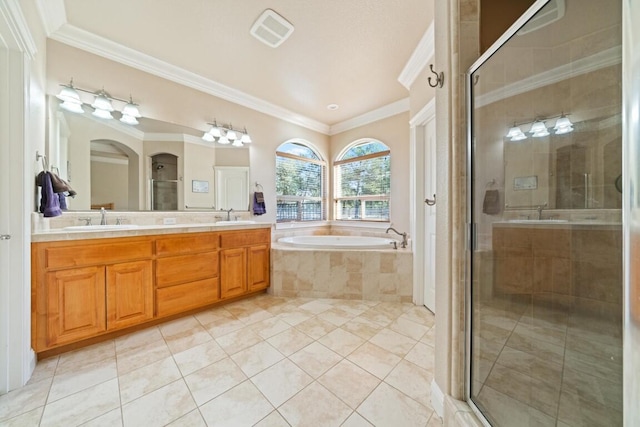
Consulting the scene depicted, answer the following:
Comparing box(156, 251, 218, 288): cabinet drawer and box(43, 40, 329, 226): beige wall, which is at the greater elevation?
box(43, 40, 329, 226): beige wall

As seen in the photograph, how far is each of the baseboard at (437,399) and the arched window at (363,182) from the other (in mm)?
2546

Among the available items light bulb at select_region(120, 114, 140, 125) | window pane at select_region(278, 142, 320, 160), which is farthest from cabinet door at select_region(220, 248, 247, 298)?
window pane at select_region(278, 142, 320, 160)

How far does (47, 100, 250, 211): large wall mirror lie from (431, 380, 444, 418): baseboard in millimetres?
2685

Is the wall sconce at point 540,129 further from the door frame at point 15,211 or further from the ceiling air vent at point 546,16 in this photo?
the door frame at point 15,211

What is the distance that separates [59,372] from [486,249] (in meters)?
2.54

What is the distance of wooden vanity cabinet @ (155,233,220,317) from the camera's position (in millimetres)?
1973

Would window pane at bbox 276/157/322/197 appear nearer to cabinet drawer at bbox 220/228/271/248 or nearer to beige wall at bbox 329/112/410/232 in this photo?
cabinet drawer at bbox 220/228/271/248

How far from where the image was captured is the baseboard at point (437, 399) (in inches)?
44.5

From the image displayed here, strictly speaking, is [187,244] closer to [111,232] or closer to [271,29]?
[111,232]

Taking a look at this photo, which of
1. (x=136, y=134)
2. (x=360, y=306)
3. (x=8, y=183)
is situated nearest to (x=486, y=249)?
(x=360, y=306)

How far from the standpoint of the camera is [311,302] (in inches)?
99.3

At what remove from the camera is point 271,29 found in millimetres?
1930

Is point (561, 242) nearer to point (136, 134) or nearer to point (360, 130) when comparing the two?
point (360, 130)

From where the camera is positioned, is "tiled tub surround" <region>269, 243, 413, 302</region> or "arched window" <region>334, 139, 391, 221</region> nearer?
"tiled tub surround" <region>269, 243, 413, 302</region>
